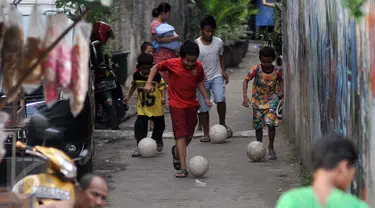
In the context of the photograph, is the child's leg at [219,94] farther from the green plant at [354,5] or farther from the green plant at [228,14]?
the green plant at [228,14]

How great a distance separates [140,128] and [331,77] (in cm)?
389

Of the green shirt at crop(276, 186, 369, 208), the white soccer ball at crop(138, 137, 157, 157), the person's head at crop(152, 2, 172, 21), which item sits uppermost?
the person's head at crop(152, 2, 172, 21)

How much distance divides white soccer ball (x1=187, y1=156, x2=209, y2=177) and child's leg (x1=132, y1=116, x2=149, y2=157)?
63.1 inches

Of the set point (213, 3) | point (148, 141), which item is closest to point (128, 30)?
point (213, 3)

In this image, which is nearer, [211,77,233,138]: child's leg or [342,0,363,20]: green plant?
[342,0,363,20]: green plant

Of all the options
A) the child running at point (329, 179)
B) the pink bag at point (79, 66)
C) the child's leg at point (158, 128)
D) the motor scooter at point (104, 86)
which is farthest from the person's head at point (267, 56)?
the child running at point (329, 179)

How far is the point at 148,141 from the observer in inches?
455

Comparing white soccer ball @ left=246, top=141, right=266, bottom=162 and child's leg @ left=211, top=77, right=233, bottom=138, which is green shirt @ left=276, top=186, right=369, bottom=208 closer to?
white soccer ball @ left=246, top=141, right=266, bottom=162

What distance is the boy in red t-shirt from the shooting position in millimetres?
10234

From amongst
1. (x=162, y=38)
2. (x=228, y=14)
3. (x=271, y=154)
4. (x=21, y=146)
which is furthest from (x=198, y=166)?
(x=228, y=14)

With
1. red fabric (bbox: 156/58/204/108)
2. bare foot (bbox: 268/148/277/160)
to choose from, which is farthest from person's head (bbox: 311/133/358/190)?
bare foot (bbox: 268/148/277/160)

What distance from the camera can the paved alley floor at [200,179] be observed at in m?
9.25

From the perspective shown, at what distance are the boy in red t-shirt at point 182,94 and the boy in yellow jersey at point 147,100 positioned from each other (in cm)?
117

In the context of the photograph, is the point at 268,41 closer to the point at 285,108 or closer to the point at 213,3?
the point at 285,108
